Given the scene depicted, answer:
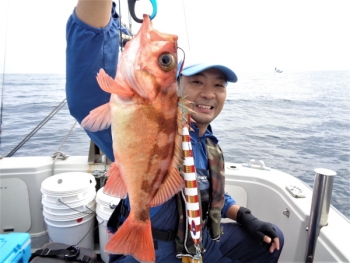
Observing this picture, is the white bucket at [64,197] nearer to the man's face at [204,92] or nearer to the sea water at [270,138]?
the man's face at [204,92]

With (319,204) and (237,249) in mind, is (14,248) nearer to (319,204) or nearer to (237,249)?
(237,249)

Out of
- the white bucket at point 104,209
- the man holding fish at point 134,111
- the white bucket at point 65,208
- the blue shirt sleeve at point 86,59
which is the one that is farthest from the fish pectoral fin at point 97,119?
the white bucket at point 65,208

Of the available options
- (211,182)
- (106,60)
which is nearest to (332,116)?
(211,182)

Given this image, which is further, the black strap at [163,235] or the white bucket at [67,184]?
the white bucket at [67,184]

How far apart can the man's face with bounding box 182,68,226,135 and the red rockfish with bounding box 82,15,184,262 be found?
85 cm

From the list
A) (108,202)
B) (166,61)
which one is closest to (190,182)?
(166,61)

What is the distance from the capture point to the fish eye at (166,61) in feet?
3.52

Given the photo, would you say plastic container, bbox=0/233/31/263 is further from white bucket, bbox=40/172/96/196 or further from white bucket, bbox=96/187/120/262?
white bucket, bbox=96/187/120/262

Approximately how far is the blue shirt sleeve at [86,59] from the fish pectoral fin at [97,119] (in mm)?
265

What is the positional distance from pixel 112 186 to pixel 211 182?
3.35 ft

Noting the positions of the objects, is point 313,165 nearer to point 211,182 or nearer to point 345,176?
point 345,176

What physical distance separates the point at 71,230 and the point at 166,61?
8.50ft

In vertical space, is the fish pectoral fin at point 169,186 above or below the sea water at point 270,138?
above

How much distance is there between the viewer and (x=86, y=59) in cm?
127
